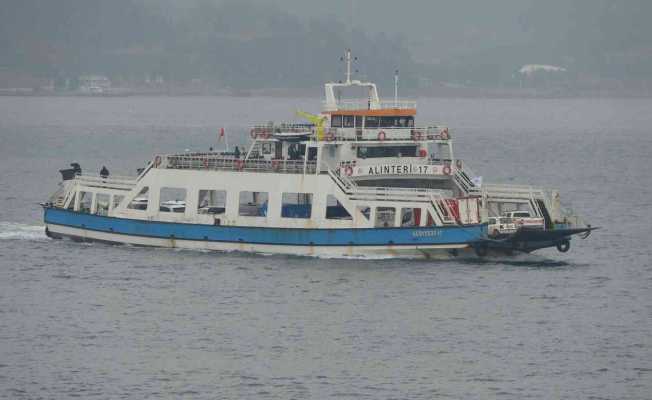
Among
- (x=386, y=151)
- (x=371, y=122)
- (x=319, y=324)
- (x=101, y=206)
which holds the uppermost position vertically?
(x=371, y=122)

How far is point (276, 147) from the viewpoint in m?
74.8

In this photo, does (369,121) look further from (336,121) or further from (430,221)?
(430,221)

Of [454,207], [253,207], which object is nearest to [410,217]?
[454,207]

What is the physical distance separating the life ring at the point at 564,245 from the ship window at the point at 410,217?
5662 millimetres

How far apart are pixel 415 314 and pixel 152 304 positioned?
9.38 metres

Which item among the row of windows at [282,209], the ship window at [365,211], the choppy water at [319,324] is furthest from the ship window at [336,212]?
the choppy water at [319,324]

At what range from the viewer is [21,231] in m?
80.3

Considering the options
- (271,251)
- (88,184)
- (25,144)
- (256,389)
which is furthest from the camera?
(25,144)

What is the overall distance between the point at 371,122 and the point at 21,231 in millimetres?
17705

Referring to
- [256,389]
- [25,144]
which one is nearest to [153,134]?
[25,144]

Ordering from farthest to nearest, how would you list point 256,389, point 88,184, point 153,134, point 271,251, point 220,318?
point 153,134, point 88,184, point 271,251, point 220,318, point 256,389

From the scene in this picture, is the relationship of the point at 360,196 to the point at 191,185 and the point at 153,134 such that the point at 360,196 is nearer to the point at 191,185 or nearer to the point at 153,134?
the point at 191,185

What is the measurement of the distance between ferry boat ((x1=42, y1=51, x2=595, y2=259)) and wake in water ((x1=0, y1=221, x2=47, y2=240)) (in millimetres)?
2228

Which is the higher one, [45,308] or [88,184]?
[88,184]
